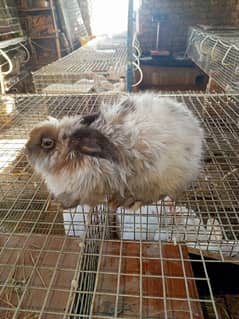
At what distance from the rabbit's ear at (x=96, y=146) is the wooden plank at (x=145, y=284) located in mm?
330

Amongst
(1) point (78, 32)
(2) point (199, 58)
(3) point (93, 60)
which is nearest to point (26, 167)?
(3) point (93, 60)

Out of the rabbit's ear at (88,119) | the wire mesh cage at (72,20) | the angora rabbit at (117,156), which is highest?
the rabbit's ear at (88,119)

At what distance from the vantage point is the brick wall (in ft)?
15.3

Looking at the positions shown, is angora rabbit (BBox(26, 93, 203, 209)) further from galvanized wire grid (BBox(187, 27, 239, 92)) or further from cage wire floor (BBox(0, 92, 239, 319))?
galvanized wire grid (BBox(187, 27, 239, 92))

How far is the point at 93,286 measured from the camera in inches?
35.7

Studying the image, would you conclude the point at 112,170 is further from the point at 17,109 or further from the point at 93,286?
the point at 17,109

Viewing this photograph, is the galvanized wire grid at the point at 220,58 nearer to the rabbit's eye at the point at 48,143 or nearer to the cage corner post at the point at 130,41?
the cage corner post at the point at 130,41

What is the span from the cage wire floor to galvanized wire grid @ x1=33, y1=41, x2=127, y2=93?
0.95 m

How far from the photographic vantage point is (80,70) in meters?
2.58

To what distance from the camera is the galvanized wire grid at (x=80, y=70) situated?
7.75 ft

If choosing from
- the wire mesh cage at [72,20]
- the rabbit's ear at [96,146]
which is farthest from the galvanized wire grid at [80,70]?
the wire mesh cage at [72,20]

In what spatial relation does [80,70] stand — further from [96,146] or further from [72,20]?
[72,20]

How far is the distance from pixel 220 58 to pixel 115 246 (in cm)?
235

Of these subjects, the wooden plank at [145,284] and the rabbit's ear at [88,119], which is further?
the rabbit's ear at [88,119]
